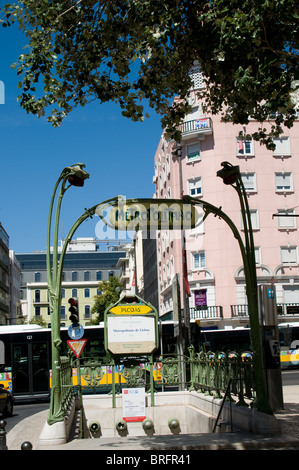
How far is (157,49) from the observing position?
10828 mm

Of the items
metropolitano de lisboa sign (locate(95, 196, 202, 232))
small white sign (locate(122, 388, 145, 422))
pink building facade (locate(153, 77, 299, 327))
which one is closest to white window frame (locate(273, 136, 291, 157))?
pink building facade (locate(153, 77, 299, 327))

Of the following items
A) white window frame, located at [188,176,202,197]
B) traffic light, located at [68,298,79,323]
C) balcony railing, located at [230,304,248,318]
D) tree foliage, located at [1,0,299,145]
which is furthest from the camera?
white window frame, located at [188,176,202,197]

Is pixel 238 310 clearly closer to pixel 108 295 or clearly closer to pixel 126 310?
pixel 126 310

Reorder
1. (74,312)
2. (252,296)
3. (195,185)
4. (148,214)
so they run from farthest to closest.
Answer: (195,185) → (74,312) → (148,214) → (252,296)

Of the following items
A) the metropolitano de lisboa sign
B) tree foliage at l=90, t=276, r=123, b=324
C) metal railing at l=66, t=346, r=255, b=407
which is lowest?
metal railing at l=66, t=346, r=255, b=407

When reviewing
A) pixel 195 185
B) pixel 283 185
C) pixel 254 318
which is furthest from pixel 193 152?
pixel 254 318

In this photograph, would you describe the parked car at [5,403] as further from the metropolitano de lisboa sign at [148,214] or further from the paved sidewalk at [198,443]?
the metropolitano de lisboa sign at [148,214]

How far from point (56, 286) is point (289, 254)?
1403 inches

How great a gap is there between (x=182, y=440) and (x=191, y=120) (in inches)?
1522

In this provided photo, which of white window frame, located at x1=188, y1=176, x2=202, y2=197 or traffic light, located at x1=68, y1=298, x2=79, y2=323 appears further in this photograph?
→ white window frame, located at x1=188, y1=176, x2=202, y2=197

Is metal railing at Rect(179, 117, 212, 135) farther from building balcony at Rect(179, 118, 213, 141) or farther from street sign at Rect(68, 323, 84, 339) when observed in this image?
street sign at Rect(68, 323, 84, 339)

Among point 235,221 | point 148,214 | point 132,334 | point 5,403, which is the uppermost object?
point 235,221

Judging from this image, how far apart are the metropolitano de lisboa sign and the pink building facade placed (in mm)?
30734

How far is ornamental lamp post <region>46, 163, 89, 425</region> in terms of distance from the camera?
39.0 feet
